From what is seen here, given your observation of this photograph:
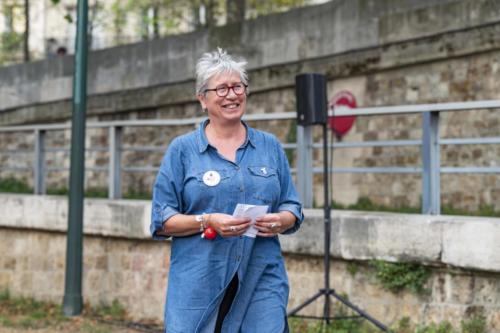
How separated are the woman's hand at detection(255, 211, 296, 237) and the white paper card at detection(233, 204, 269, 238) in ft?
0.07

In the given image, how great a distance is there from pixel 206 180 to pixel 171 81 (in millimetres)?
13263

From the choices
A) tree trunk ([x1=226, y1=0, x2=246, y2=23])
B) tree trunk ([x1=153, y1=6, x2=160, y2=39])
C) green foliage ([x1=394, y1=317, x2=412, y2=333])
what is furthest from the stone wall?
tree trunk ([x1=153, y1=6, x2=160, y2=39])

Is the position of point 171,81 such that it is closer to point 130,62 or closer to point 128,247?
point 130,62

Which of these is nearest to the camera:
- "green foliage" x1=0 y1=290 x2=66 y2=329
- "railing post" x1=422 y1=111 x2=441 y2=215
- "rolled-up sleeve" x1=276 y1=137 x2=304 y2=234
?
"rolled-up sleeve" x1=276 y1=137 x2=304 y2=234

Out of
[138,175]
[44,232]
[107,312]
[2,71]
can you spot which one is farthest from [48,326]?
[2,71]

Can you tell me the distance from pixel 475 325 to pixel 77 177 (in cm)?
452

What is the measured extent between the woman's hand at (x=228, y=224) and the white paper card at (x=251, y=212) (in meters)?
0.02

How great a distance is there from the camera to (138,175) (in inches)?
694

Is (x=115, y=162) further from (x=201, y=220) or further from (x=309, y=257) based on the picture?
(x=201, y=220)

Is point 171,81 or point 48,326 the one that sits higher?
point 171,81

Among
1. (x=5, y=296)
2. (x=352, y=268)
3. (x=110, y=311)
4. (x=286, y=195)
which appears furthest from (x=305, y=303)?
(x=5, y=296)

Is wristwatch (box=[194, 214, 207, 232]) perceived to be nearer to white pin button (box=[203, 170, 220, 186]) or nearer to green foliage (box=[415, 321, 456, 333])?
white pin button (box=[203, 170, 220, 186])

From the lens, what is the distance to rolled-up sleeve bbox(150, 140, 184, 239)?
4340mm

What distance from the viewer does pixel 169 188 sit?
14.2 ft
